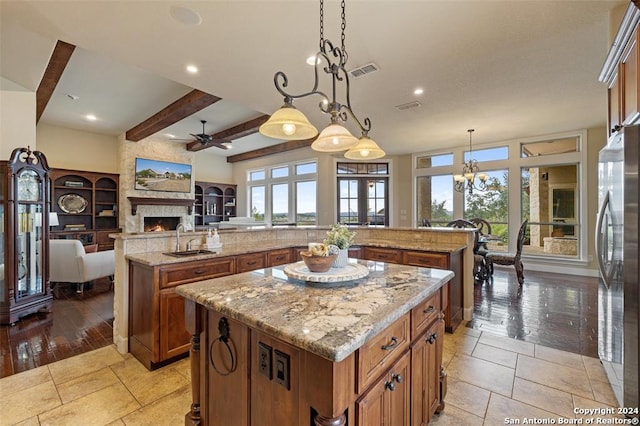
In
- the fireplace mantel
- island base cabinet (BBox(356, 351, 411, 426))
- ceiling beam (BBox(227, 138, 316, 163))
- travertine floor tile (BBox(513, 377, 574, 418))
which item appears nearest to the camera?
island base cabinet (BBox(356, 351, 411, 426))

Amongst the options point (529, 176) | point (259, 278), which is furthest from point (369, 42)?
point (529, 176)

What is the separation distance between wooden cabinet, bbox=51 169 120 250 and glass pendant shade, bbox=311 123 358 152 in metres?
6.71

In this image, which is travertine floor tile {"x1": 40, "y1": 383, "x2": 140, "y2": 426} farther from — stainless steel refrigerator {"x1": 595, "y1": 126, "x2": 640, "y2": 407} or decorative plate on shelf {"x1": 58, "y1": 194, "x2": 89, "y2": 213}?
decorative plate on shelf {"x1": 58, "y1": 194, "x2": 89, "y2": 213}

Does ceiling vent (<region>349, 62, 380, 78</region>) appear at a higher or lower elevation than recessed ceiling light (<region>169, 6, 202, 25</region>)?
lower

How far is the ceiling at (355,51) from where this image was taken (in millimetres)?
2162

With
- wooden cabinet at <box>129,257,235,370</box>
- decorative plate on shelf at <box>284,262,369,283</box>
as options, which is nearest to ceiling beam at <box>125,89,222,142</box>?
wooden cabinet at <box>129,257,235,370</box>

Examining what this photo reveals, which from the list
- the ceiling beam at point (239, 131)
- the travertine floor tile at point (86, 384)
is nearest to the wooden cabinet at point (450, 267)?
the travertine floor tile at point (86, 384)

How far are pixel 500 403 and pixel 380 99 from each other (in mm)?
3429

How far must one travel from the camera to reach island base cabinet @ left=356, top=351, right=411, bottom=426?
1.05 meters

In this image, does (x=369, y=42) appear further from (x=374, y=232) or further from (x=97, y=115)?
(x=97, y=115)

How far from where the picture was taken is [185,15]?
2.20 m

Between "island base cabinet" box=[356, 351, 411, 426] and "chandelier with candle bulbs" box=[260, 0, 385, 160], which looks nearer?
"island base cabinet" box=[356, 351, 411, 426]

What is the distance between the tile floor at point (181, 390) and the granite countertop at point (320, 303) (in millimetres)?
983

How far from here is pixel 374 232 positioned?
407 cm
